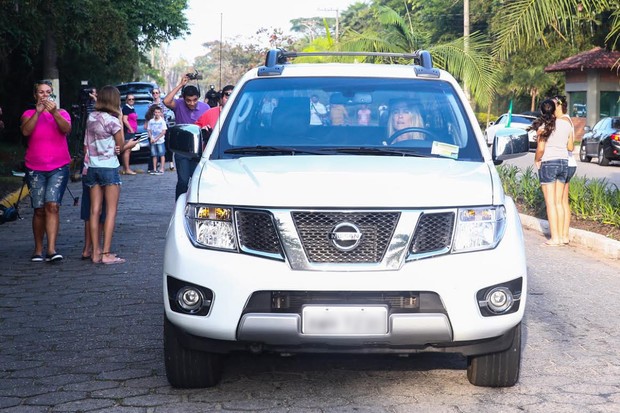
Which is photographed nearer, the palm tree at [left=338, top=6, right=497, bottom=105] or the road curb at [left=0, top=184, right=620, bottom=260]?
the road curb at [left=0, top=184, right=620, bottom=260]

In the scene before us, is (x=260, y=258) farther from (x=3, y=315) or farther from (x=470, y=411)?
(x=3, y=315)

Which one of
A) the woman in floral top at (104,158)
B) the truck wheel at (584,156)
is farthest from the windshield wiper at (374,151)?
the truck wheel at (584,156)

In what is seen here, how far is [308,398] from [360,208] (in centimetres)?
111

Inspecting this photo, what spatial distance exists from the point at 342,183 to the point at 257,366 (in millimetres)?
1539

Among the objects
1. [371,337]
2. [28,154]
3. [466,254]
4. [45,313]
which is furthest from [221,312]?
[28,154]

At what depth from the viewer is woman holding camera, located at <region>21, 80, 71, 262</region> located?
412 inches

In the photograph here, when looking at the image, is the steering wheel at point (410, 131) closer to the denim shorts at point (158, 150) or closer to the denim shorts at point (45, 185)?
the denim shorts at point (45, 185)

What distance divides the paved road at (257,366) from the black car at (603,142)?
21.2 meters

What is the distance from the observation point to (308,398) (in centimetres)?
554


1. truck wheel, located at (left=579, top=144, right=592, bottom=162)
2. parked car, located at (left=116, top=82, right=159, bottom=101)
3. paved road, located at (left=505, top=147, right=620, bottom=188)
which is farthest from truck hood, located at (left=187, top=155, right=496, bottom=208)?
truck wheel, located at (left=579, top=144, right=592, bottom=162)

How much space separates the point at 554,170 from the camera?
12.5 metres

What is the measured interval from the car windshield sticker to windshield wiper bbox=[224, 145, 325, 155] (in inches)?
26.2

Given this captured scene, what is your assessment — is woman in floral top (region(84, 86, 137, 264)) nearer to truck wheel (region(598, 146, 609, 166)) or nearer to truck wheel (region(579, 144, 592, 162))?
truck wheel (region(598, 146, 609, 166))

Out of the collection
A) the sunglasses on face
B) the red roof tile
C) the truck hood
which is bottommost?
the truck hood
